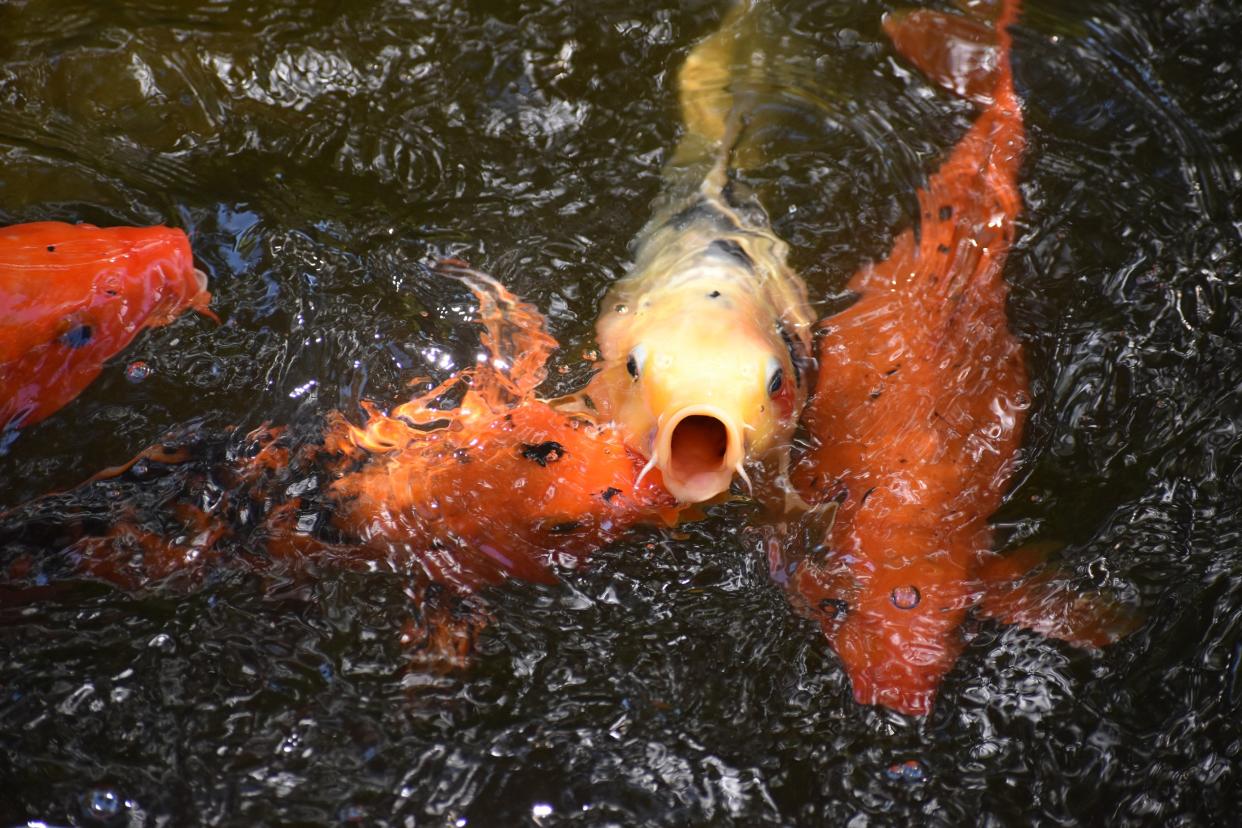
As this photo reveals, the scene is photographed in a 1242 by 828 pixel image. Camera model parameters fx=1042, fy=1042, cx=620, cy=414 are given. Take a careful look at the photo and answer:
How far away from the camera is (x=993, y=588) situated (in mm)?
3012

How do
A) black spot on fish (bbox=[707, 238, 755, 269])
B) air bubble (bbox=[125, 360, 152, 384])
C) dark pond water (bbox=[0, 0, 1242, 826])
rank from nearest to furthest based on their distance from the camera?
dark pond water (bbox=[0, 0, 1242, 826])
air bubble (bbox=[125, 360, 152, 384])
black spot on fish (bbox=[707, 238, 755, 269])

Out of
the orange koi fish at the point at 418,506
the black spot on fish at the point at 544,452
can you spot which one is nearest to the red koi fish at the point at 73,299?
the orange koi fish at the point at 418,506

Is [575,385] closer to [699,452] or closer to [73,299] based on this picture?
[699,452]

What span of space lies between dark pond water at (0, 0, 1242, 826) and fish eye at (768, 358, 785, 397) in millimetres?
415

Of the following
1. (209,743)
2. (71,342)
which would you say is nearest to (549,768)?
(209,743)

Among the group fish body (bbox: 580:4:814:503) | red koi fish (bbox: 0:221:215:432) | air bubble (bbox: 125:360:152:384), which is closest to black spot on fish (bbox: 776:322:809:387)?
fish body (bbox: 580:4:814:503)

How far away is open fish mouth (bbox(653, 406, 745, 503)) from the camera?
9.31ft

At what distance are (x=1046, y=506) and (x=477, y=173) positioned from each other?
236cm

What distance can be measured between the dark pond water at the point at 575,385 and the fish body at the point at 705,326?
0.42ft

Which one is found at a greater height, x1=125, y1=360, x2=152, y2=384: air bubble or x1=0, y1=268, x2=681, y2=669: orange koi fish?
x1=125, y1=360, x2=152, y2=384: air bubble

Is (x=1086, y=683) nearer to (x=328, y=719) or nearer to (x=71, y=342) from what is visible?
(x=328, y=719)

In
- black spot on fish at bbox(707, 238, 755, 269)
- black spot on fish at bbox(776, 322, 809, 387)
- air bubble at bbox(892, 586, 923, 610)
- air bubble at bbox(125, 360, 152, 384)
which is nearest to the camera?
air bubble at bbox(892, 586, 923, 610)

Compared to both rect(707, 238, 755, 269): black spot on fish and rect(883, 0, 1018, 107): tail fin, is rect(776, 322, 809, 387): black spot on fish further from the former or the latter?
rect(883, 0, 1018, 107): tail fin

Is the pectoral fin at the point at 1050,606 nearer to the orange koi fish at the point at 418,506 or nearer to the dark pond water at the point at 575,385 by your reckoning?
the dark pond water at the point at 575,385
